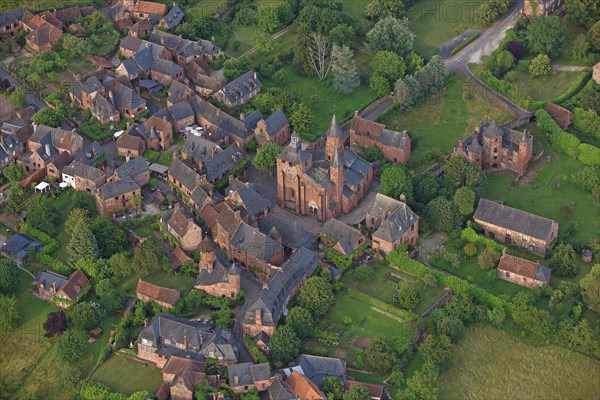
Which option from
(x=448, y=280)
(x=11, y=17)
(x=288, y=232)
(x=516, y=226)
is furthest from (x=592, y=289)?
(x=11, y=17)

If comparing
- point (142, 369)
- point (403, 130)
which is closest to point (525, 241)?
point (403, 130)

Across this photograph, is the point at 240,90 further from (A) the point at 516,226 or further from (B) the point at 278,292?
(A) the point at 516,226

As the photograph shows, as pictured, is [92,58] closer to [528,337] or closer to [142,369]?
[142,369]

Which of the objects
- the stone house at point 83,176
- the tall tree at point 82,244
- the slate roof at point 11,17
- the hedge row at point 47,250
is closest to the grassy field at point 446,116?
→ the stone house at point 83,176

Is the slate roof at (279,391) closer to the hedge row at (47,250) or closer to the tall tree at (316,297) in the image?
the tall tree at (316,297)

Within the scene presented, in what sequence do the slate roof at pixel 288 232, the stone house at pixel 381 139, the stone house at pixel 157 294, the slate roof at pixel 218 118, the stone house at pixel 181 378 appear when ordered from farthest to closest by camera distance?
the slate roof at pixel 218 118, the stone house at pixel 381 139, the slate roof at pixel 288 232, the stone house at pixel 157 294, the stone house at pixel 181 378

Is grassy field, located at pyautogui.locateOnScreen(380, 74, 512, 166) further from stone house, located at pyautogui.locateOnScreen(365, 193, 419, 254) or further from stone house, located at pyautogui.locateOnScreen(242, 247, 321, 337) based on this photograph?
stone house, located at pyautogui.locateOnScreen(242, 247, 321, 337)
